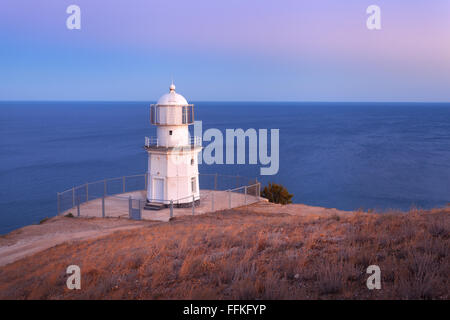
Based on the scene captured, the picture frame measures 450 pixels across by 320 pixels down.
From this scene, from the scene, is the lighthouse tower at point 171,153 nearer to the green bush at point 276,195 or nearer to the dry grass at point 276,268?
the green bush at point 276,195

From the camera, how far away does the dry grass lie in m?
4.93

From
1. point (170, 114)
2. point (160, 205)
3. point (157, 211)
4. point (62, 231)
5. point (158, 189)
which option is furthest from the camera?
point (158, 189)

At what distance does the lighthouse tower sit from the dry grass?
12.9 meters

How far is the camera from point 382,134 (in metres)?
93.9

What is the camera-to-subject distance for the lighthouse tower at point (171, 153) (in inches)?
846

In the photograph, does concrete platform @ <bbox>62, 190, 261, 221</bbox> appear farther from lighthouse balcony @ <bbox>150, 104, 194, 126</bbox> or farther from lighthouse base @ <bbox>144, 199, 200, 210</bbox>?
lighthouse balcony @ <bbox>150, 104, 194, 126</bbox>

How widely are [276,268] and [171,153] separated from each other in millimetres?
16233

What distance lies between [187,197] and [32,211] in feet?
70.4

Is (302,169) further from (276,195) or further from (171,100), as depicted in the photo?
(171,100)

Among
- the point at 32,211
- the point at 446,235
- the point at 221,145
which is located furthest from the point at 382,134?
the point at 446,235

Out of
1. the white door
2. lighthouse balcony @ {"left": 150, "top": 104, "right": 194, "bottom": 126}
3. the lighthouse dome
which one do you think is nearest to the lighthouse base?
the white door

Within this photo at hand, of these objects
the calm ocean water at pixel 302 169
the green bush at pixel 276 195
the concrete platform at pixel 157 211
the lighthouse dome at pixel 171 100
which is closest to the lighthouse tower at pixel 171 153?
the lighthouse dome at pixel 171 100

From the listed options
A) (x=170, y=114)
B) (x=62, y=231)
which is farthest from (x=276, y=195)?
(x=62, y=231)

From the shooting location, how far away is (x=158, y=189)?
22156 millimetres
